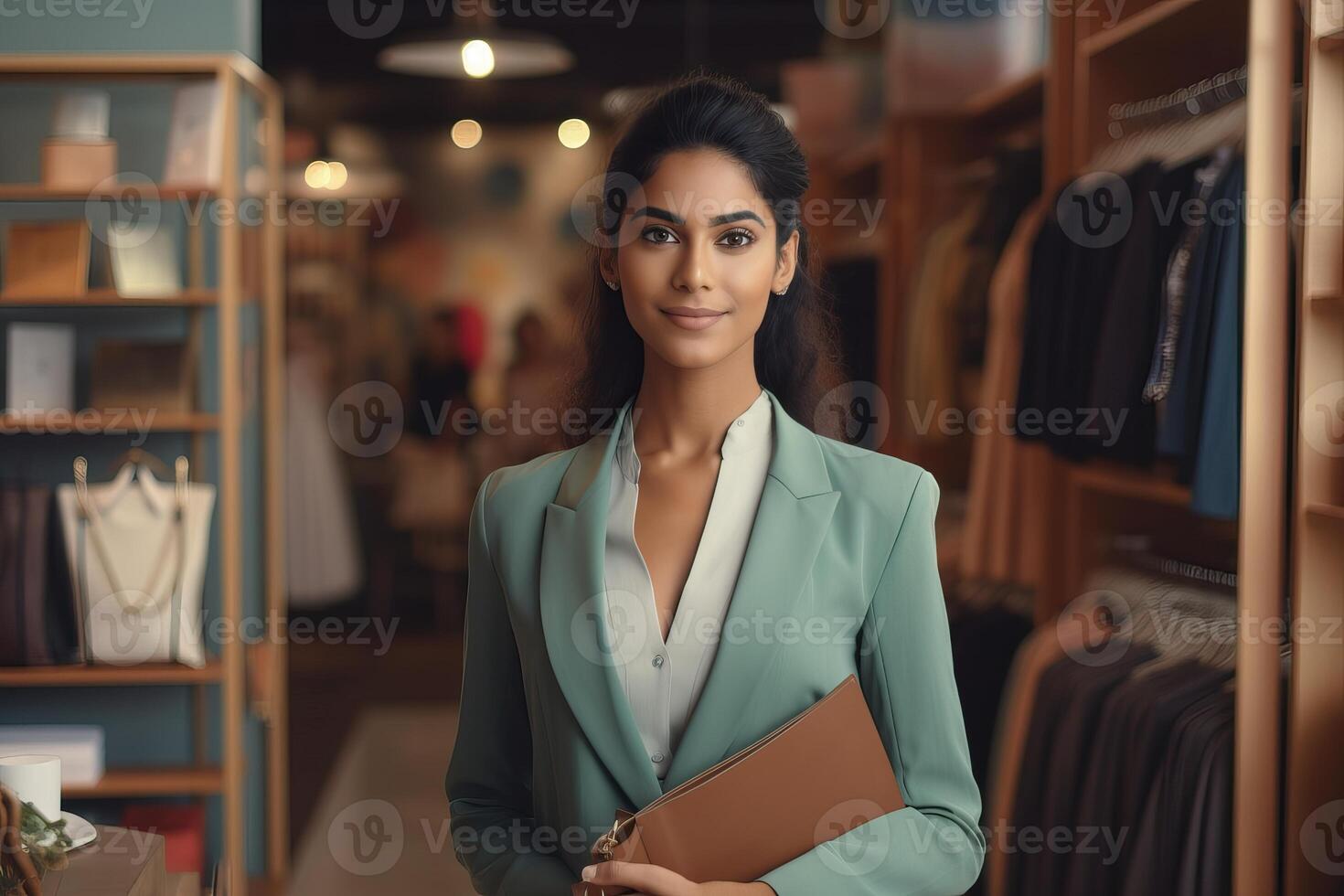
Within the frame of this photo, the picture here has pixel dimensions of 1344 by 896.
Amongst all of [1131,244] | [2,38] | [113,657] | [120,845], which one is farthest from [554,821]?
[2,38]

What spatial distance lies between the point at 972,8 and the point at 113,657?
10.4 ft

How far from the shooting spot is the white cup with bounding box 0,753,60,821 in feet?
5.52

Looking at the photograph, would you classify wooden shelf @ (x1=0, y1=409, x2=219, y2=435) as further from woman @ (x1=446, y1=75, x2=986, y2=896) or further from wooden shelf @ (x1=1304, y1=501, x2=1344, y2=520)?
wooden shelf @ (x1=1304, y1=501, x2=1344, y2=520)

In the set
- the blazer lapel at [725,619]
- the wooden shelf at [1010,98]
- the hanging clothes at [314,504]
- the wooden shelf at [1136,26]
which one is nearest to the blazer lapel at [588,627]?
the blazer lapel at [725,619]

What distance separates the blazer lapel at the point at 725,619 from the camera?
1.09 meters

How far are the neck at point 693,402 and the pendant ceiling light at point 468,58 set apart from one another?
3993 mm

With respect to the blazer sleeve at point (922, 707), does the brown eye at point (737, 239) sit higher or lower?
higher

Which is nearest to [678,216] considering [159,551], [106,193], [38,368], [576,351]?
[576,351]

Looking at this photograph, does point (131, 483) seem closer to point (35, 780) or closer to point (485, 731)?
point (35, 780)

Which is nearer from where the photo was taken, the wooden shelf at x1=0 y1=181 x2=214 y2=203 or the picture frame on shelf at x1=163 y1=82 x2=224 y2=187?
the wooden shelf at x1=0 y1=181 x2=214 y2=203

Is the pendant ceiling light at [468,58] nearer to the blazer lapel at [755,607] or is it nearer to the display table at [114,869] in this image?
the display table at [114,869]

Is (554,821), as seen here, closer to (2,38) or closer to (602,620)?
(602,620)

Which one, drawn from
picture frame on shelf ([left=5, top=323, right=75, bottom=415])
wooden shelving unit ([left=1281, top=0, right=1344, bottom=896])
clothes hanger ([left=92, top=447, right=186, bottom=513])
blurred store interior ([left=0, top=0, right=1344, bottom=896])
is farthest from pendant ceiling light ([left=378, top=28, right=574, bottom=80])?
wooden shelving unit ([left=1281, top=0, right=1344, bottom=896])

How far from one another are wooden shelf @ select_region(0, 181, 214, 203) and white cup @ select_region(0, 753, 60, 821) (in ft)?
5.80
